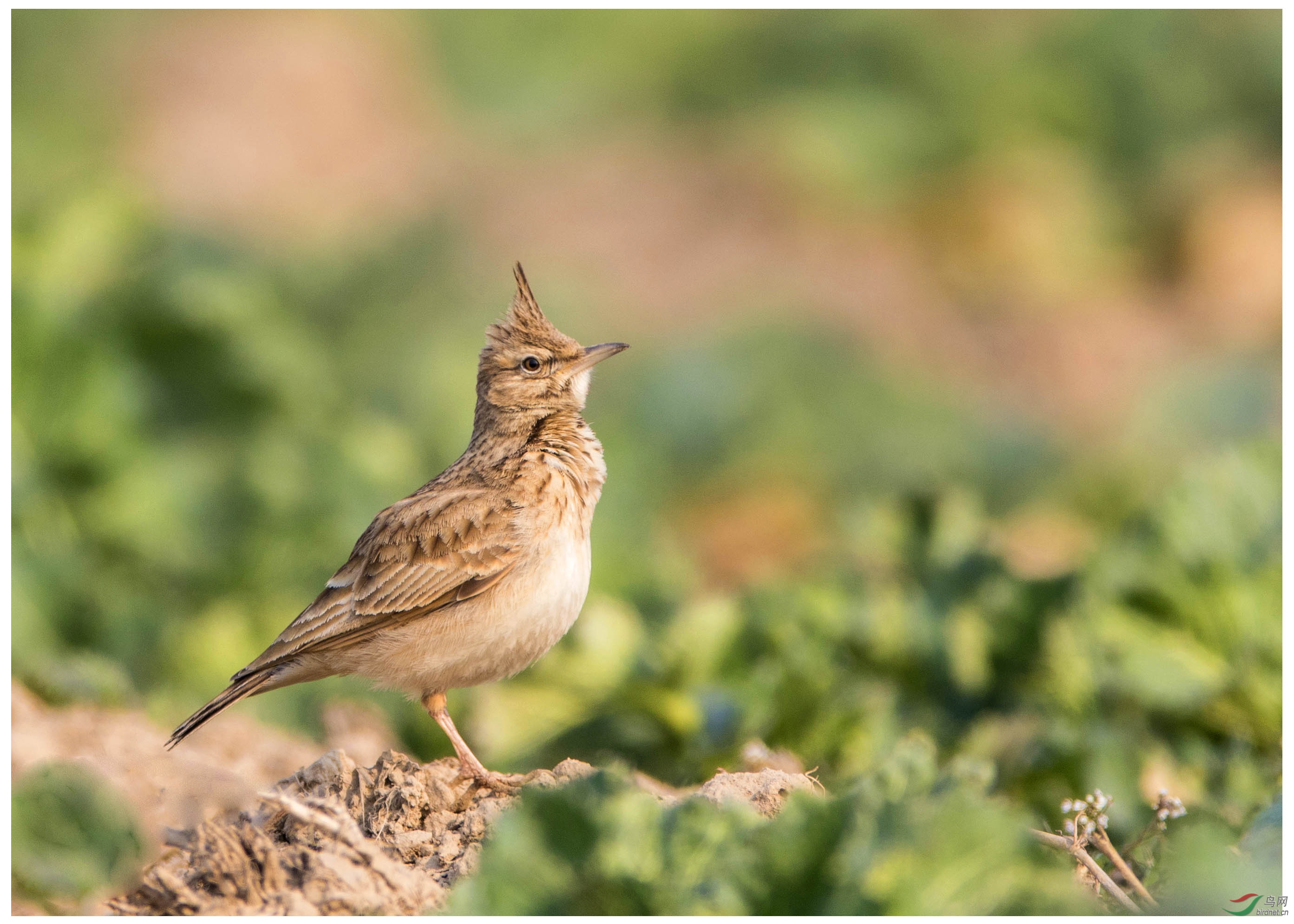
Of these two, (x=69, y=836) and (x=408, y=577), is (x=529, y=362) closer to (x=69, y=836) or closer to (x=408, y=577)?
(x=408, y=577)

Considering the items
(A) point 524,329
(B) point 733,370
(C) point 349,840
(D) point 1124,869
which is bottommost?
(D) point 1124,869

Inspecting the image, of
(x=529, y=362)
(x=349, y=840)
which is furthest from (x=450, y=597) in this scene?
(x=349, y=840)

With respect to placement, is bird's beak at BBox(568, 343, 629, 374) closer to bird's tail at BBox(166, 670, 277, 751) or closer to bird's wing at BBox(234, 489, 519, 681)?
bird's wing at BBox(234, 489, 519, 681)

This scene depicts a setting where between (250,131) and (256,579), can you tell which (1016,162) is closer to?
(250,131)

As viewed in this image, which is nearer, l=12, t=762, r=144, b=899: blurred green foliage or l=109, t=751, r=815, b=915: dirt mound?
l=109, t=751, r=815, b=915: dirt mound

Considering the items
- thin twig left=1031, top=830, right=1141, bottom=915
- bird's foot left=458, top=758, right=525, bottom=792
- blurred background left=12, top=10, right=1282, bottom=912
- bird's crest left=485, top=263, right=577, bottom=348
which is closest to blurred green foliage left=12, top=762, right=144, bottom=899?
blurred background left=12, top=10, right=1282, bottom=912

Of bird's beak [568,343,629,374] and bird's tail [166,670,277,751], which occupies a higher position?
bird's beak [568,343,629,374]

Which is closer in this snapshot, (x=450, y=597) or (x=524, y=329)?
(x=450, y=597)

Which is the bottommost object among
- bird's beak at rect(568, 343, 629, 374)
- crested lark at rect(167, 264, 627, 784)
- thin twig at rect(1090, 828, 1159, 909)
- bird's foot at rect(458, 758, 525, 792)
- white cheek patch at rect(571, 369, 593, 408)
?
thin twig at rect(1090, 828, 1159, 909)
